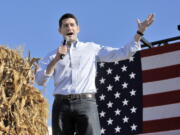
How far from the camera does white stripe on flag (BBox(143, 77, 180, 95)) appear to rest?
6977 mm

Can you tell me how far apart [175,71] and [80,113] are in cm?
420

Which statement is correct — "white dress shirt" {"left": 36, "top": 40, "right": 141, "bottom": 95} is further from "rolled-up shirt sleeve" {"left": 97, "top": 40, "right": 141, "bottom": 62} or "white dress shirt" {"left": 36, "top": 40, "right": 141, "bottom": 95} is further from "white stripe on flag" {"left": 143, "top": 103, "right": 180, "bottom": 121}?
"white stripe on flag" {"left": 143, "top": 103, "right": 180, "bottom": 121}

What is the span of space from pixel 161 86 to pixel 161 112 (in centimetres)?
39

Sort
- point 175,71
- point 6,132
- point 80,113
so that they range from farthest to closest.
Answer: point 175,71, point 6,132, point 80,113

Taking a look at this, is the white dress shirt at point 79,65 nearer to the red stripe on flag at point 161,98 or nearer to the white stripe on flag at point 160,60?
the red stripe on flag at point 161,98

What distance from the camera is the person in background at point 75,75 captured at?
3.09 m

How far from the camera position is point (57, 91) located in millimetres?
3189

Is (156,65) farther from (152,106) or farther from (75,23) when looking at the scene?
(75,23)

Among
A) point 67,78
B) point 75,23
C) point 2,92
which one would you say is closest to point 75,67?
point 67,78

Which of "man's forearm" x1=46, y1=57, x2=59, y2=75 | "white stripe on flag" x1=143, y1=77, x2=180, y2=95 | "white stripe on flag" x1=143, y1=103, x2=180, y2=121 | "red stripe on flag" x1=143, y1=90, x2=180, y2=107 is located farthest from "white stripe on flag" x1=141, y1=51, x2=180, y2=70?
"man's forearm" x1=46, y1=57, x2=59, y2=75

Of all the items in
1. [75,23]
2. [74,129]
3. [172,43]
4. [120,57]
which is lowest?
[74,129]

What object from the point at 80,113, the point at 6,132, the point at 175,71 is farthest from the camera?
the point at 175,71

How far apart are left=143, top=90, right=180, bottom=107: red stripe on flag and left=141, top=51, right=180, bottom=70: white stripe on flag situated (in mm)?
462

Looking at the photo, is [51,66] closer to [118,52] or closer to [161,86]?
Result: [118,52]
